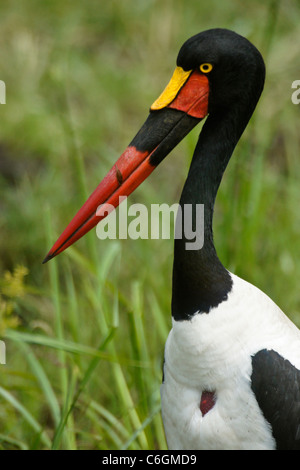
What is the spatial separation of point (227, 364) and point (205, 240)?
354mm

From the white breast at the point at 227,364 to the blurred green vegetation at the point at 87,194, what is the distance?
11.9 inches

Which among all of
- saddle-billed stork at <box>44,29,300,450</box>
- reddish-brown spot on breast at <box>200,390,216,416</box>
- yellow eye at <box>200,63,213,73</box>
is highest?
yellow eye at <box>200,63,213,73</box>

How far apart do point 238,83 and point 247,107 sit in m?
0.09

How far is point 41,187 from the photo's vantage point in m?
4.34

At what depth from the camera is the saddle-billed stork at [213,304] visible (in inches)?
83.7

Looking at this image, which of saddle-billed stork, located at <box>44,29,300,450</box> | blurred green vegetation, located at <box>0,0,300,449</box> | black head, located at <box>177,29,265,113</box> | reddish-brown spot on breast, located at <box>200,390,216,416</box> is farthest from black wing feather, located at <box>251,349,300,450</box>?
black head, located at <box>177,29,265,113</box>

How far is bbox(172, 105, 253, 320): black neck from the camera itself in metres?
2.19

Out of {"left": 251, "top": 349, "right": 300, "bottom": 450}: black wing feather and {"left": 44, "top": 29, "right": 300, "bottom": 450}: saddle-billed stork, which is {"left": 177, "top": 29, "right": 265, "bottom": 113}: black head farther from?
{"left": 251, "top": 349, "right": 300, "bottom": 450}: black wing feather

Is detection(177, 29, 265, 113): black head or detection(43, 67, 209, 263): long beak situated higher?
detection(177, 29, 265, 113): black head

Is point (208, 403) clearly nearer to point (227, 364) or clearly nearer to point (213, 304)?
point (227, 364)

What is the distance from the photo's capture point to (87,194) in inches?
121

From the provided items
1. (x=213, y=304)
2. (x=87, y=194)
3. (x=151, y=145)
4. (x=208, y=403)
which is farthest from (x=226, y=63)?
(x=87, y=194)
